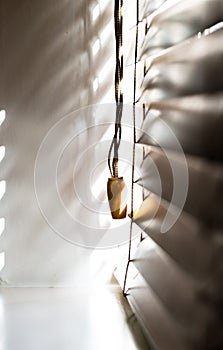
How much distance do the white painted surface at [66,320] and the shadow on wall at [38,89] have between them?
0.10m

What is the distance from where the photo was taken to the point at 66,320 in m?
1.25

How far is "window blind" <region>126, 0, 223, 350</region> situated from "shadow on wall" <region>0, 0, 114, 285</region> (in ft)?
0.89

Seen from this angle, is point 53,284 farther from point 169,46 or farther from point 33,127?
point 169,46

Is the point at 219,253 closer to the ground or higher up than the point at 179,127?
closer to the ground

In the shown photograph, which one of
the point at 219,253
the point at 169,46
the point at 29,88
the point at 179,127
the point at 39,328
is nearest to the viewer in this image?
the point at 219,253

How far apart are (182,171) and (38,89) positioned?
733 millimetres

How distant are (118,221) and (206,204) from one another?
82cm

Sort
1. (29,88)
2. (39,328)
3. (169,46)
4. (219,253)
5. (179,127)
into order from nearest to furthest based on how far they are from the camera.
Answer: (219,253) → (179,127) → (169,46) → (39,328) → (29,88)

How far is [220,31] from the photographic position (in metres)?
0.63

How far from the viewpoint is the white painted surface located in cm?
113

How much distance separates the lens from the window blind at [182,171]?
0.65m

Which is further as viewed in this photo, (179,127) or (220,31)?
(179,127)

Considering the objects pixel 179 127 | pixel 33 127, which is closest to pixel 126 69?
pixel 33 127

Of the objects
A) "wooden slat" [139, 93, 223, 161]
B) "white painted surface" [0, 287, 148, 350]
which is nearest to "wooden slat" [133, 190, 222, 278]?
"wooden slat" [139, 93, 223, 161]
